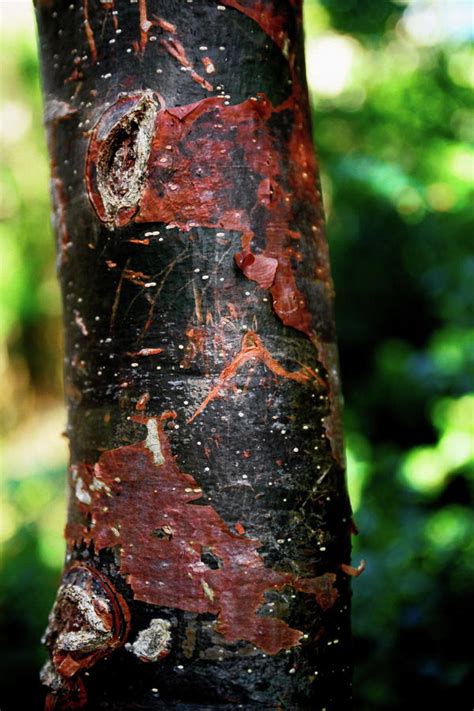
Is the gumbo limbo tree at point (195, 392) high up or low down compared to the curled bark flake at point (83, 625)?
up

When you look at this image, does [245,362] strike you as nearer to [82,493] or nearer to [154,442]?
[154,442]

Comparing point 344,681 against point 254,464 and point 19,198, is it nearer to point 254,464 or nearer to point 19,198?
point 254,464

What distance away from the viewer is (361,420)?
19.4 ft

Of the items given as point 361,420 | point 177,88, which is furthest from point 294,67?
point 361,420

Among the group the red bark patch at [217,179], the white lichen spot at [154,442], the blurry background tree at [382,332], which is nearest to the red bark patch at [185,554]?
the white lichen spot at [154,442]

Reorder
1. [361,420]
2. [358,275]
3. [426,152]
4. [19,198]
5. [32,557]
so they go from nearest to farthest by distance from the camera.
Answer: [32,557]
[426,152]
[361,420]
[358,275]
[19,198]

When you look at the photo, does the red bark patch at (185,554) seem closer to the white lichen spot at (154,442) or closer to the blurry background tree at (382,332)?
the white lichen spot at (154,442)

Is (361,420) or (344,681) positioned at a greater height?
(361,420)

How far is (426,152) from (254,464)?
15.0 feet

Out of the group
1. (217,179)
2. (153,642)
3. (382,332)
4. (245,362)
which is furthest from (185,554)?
(382,332)

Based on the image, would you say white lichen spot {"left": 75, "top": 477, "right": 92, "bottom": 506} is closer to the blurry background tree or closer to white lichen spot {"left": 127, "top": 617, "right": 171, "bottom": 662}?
white lichen spot {"left": 127, "top": 617, "right": 171, "bottom": 662}

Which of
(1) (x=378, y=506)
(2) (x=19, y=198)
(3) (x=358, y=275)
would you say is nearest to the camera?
(1) (x=378, y=506)

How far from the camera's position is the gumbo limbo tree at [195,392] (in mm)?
874

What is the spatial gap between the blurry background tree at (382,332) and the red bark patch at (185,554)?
2.21m
